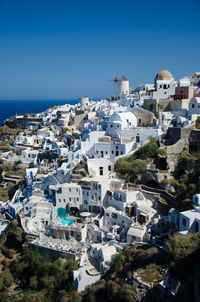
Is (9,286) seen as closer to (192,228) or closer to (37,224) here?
(37,224)

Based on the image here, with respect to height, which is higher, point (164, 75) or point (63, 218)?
point (164, 75)

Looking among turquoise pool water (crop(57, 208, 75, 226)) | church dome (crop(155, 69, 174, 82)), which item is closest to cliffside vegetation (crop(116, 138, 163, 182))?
turquoise pool water (crop(57, 208, 75, 226))

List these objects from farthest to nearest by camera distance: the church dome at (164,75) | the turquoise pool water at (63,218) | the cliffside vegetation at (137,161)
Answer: the church dome at (164,75), the cliffside vegetation at (137,161), the turquoise pool water at (63,218)

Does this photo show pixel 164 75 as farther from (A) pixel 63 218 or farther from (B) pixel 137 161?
(A) pixel 63 218

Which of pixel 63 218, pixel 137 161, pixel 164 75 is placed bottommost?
pixel 63 218

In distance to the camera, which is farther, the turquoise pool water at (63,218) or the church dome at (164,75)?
the church dome at (164,75)

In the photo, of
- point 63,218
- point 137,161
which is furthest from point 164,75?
point 63,218

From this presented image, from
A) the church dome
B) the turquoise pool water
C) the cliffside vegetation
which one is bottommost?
the turquoise pool water

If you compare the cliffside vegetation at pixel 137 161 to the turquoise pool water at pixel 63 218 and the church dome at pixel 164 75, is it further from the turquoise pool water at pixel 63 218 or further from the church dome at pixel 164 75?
the church dome at pixel 164 75

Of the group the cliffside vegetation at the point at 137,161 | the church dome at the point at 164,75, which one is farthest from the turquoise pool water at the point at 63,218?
the church dome at the point at 164,75

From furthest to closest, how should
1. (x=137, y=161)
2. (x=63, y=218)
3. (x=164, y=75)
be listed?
(x=164, y=75) < (x=137, y=161) < (x=63, y=218)

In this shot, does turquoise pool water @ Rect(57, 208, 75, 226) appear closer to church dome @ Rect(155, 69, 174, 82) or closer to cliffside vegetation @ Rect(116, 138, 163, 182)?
cliffside vegetation @ Rect(116, 138, 163, 182)
